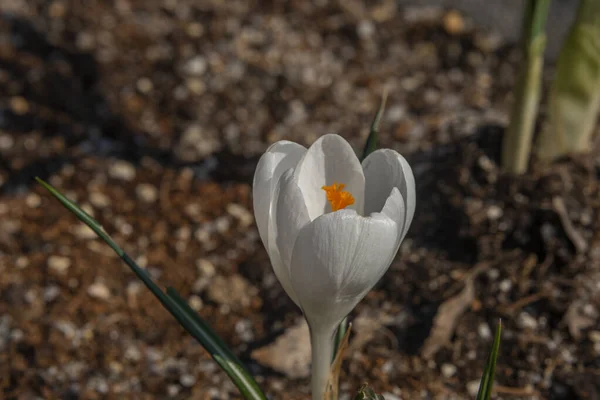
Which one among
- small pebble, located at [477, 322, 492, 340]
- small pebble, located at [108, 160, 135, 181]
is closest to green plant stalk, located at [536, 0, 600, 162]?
small pebble, located at [477, 322, 492, 340]

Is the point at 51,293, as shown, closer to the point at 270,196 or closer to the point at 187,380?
the point at 187,380

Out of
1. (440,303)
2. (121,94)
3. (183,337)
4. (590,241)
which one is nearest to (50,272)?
(183,337)

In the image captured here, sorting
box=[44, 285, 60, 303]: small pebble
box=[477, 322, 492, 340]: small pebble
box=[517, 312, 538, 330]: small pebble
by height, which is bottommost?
box=[44, 285, 60, 303]: small pebble

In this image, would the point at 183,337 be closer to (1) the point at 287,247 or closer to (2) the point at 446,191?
(2) the point at 446,191

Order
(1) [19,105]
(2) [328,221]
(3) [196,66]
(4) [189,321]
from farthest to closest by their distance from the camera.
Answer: (3) [196,66], (1) [19,105], (4) [189,321], (2) [328,221]

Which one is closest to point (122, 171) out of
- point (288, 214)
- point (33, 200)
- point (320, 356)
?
point (33, 200)

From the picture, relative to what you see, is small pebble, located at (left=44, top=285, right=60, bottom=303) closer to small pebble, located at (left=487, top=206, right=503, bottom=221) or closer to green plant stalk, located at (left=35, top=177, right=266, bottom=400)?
green plant stalk, located at (left=35, top=177, right=266, bottom=400)
